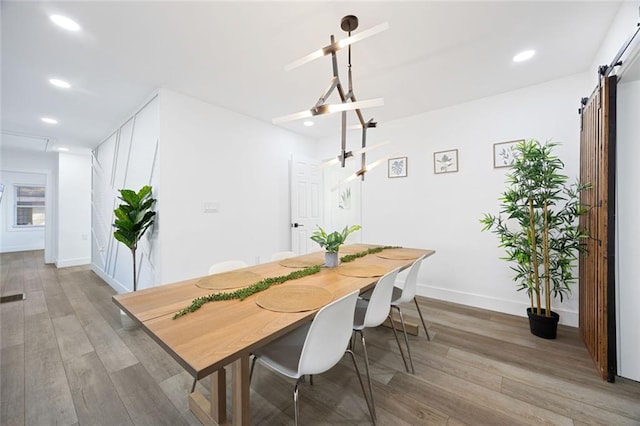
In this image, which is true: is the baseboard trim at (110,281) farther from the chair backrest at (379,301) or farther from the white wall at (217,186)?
the chair backrest at (379,301)

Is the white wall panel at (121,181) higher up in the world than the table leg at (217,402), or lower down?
higher up

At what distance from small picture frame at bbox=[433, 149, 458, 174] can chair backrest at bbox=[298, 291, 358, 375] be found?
9.05ft

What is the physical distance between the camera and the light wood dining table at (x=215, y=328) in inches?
33.5

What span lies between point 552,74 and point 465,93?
0.77 m

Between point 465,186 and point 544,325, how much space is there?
65.2 inches

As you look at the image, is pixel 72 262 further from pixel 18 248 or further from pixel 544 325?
pixel 544 325

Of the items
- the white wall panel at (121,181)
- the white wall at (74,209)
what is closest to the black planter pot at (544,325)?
the white wall panel at (121,181)

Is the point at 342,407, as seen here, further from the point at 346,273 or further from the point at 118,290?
the point at 118,290

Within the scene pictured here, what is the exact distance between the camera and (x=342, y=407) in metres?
1.56

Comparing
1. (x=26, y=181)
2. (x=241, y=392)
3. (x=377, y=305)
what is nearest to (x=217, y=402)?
(x=241, y=392)

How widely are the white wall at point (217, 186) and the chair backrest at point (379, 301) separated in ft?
7.63

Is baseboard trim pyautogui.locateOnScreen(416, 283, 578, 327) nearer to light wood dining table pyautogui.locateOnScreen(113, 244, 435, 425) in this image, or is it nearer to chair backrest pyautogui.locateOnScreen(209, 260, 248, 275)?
light wood dining table pyautogui.locateOnScreen(113, 244, 435, 425)

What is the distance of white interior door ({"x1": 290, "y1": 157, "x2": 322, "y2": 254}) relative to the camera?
4191 mm

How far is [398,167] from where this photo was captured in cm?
378
